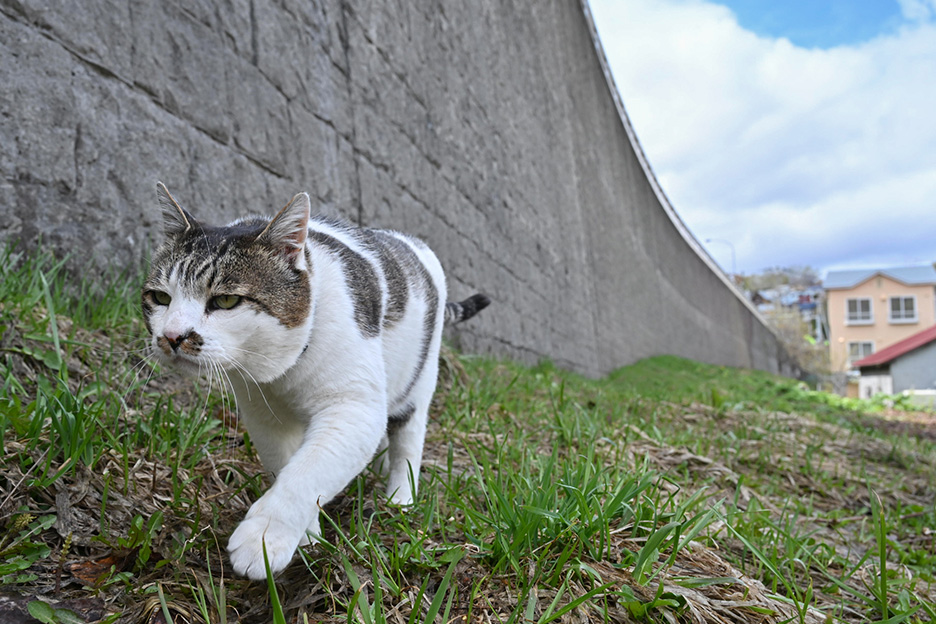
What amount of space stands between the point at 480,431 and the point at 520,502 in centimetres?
108

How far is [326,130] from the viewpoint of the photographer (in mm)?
3619

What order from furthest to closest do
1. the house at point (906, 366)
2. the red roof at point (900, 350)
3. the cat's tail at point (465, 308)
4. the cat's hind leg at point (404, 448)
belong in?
the red roof at point (900, 350), the house at point (906, 366), the cat's tail at point (465, 308), the cat's hind leg at point (404, 448)

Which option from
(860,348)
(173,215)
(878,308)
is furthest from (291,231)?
(878,308)

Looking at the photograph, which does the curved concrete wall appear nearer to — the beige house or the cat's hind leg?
the cat's hind leg

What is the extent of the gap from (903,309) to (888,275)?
7.54 feet

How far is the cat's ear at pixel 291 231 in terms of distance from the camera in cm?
142

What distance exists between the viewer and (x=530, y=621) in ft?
3.91

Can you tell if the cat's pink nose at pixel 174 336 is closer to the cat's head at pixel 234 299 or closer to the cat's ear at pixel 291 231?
the cat's head at pixel 234 299

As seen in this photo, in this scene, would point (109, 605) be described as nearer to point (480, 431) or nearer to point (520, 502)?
point (520, 502)

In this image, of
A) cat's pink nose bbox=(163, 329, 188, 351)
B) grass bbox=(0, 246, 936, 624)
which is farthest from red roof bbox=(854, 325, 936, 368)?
cat's pink nose bbox=(163, 329, 188, 351)

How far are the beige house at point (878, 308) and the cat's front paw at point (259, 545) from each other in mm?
43177

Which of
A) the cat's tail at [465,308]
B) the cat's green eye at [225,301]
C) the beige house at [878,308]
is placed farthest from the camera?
the beige house at [878,308]

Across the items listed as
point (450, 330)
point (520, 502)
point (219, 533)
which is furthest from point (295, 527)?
point (450, 330)

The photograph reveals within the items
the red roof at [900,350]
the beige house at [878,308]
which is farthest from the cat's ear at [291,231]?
the beige house at [878,308]
